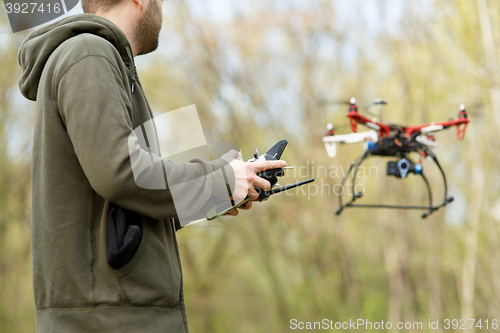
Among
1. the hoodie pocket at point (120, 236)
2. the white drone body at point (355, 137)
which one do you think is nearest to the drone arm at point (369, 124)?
the white drone body at point (355, 137)

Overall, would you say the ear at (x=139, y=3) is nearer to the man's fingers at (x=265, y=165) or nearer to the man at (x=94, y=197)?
the man at (x=94, y=197)

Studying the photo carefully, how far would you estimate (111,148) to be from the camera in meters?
0.92

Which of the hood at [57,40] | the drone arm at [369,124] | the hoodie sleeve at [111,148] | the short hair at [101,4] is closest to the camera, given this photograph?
the hoodie sleeve at [111,148]

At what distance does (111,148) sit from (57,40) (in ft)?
1.01

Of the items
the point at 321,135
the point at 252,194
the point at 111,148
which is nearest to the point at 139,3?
the point at 111,148

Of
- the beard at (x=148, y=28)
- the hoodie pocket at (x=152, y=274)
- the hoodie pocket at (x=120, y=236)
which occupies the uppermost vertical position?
the beard at (x=148, y=28)

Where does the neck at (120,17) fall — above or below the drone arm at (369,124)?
above

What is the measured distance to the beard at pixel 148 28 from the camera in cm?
121

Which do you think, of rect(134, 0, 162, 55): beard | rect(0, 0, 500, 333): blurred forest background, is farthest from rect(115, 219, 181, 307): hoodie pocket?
rect(0, 0, 500, 333): blurred forest background

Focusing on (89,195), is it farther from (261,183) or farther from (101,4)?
(101,4)

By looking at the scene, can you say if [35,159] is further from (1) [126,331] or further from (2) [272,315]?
(2) [272,315]

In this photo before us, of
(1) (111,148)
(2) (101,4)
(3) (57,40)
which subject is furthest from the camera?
(2) (101,4)

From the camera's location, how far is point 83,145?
92 cm

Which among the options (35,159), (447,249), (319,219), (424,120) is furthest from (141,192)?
(319,219)
